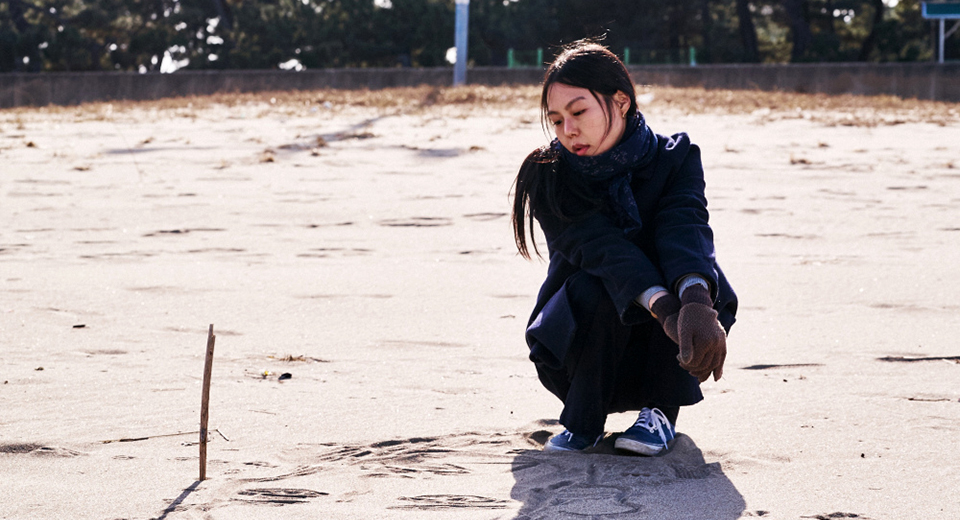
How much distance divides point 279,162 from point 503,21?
19904 mm

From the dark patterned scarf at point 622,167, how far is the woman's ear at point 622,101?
47 millimetres

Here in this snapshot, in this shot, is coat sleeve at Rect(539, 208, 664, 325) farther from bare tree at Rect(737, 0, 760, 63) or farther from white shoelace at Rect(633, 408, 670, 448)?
bare tree at Rect(737, 0, 760, 63)

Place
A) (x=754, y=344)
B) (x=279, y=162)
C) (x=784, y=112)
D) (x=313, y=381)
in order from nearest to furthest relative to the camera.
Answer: (x=313, y=381) < (x=754, y=344) < (x=279, y=162) < (x=784, y=112)

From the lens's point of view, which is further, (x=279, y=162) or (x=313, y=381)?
(x=279, y=162)

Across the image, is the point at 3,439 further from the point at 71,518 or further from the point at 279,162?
the point at 279,162

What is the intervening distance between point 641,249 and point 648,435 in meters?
0.47

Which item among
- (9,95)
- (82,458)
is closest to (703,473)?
(82,458)

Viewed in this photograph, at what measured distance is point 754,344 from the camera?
11.8 feet

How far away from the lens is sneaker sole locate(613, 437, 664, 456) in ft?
8.18

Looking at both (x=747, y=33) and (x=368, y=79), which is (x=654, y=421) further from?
(x=747, y=33)

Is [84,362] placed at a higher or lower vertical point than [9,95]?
lower

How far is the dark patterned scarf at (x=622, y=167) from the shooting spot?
7.86 feet

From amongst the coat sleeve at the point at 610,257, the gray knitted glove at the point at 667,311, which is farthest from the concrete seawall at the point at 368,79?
the gray knitted glove at the point at 667,311

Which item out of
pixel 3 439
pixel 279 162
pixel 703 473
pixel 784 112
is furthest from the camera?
pixel 784 112
